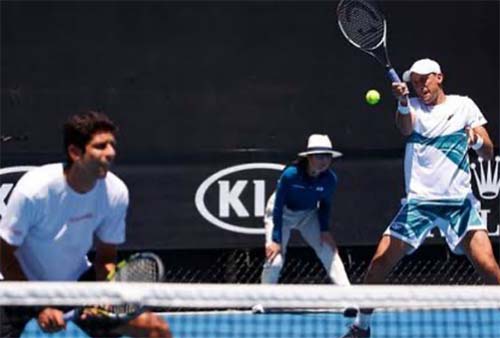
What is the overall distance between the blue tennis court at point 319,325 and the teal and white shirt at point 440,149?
67 centimetres

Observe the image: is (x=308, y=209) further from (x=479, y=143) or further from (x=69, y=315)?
(x=69, y=315)

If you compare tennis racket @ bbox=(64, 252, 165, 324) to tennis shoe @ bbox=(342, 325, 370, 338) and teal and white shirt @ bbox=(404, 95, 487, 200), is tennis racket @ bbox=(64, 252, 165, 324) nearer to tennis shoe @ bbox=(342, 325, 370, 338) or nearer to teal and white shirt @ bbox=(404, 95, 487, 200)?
tennis shoe @ bbox=(342, 325, 370, 338)

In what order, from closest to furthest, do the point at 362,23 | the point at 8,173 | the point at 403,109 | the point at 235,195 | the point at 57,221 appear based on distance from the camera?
1. the point at 57,221
2. the point at 403,109
3. the point at 362,23
4. the point at 8,173
5. the point at 235,195

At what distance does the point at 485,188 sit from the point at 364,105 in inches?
32.1

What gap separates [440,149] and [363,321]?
35.7 inches

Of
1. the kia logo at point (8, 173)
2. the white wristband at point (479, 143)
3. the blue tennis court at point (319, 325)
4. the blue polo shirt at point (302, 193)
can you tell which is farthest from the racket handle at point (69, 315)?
the kia logo at point (8, 173)

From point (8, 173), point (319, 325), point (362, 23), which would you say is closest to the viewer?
point (362, 23)

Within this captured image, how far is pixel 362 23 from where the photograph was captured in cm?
652

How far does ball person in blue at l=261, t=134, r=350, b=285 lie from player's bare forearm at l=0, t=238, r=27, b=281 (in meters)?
2.78

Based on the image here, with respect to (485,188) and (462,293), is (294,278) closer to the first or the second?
(485,188)

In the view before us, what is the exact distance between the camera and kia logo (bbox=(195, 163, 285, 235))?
7.46 meters

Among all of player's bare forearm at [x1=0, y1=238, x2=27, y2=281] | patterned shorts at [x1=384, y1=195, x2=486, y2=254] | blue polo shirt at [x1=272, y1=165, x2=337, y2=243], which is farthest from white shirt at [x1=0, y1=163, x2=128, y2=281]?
blue polo shirt at [x1=272, y1=165, x2=337, y2=243]

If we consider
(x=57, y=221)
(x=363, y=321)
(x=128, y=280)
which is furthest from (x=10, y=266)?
(x=363, y=321)

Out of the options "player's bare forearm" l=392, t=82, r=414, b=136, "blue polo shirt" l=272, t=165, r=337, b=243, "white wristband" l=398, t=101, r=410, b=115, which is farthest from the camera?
"blue polo shirt" l=272, t=165, r=337, b=243
